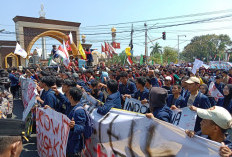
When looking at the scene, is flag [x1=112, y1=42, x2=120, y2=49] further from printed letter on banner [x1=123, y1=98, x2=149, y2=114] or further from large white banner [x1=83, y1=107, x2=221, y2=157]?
large white banner [x1=83, y1=107, x2=221, y2=157]

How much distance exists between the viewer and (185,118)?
11.3 feet

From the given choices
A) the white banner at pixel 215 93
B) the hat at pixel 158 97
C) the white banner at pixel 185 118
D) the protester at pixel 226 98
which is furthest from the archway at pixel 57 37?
the hat at pixel 158 97

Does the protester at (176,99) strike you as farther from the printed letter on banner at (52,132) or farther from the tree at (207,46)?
the tree at (207,46)

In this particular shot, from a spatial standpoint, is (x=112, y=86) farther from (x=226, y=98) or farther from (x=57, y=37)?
(x=57, y=37)

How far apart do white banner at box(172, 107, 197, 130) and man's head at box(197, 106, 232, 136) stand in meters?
1.22

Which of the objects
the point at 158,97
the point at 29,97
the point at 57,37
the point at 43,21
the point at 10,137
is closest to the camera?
the point at 10,137

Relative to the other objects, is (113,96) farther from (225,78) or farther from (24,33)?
(24,33)

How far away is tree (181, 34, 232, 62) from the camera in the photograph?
7250cm

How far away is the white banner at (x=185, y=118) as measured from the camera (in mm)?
3334

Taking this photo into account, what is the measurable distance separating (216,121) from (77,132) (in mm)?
1881

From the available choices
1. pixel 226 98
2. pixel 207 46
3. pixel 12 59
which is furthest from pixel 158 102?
pixel 207 46

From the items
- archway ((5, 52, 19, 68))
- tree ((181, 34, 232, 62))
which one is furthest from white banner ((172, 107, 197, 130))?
tree ((181, 34, 232, 62))

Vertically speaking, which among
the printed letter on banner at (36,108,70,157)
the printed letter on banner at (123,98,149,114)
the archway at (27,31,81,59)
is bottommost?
the printed letter on banner at (36,108,70,157)

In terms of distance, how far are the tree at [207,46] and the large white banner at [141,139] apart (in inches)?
2940
